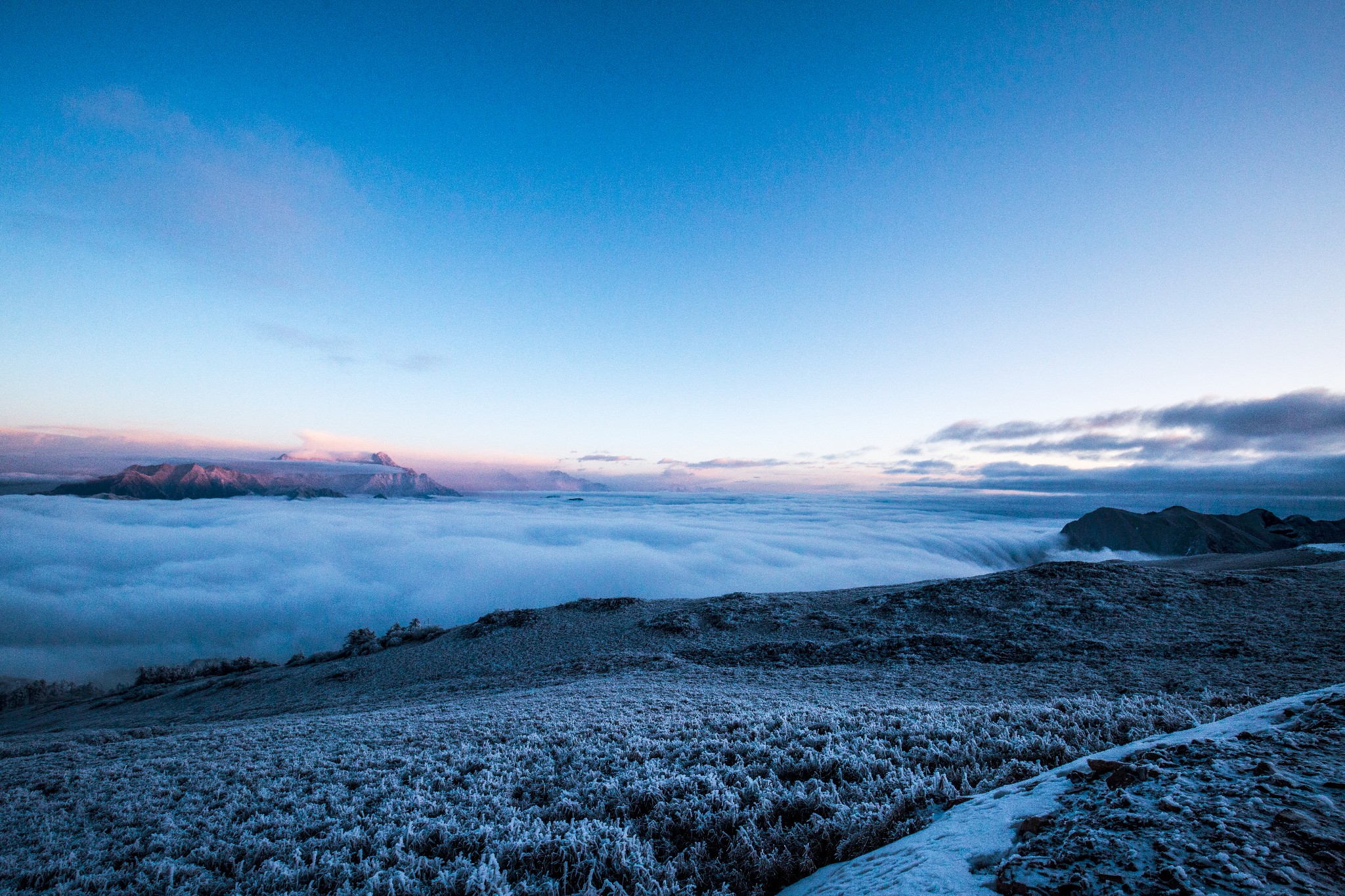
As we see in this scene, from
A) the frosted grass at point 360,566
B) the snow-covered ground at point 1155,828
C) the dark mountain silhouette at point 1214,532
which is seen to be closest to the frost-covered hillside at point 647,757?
the snow-covered ground at point 1155,828

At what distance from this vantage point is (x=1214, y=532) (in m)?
76.2

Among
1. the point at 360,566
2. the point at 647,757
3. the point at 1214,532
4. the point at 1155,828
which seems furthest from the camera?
the point at 360,566

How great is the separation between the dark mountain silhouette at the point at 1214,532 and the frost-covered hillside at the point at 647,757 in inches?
3250

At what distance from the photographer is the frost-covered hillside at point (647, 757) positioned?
14.6 ft

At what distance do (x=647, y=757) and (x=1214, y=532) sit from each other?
367ft

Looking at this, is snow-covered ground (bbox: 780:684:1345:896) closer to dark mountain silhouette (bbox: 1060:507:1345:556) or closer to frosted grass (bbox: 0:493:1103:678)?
frosted grass (bbox: 0:493:1103:678)

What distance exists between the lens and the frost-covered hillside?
4.44 m

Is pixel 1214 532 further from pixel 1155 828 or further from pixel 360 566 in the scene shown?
pixel 360 566

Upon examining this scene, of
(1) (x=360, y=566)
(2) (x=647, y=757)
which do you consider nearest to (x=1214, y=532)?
(2) (x=647, y=757)

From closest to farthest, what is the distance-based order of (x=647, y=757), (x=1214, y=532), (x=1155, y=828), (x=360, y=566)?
(x=1155, y=828), (x=647, y=757), (x=1214, y=532), (x=360, y=566)

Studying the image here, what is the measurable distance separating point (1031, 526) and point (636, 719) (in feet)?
529

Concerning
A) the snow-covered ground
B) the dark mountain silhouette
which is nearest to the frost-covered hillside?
the snow-covered ground

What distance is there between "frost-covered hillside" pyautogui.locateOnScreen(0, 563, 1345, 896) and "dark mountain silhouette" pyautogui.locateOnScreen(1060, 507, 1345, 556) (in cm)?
8255

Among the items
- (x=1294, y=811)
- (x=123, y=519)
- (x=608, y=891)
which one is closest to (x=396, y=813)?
(x=608, y=891)
